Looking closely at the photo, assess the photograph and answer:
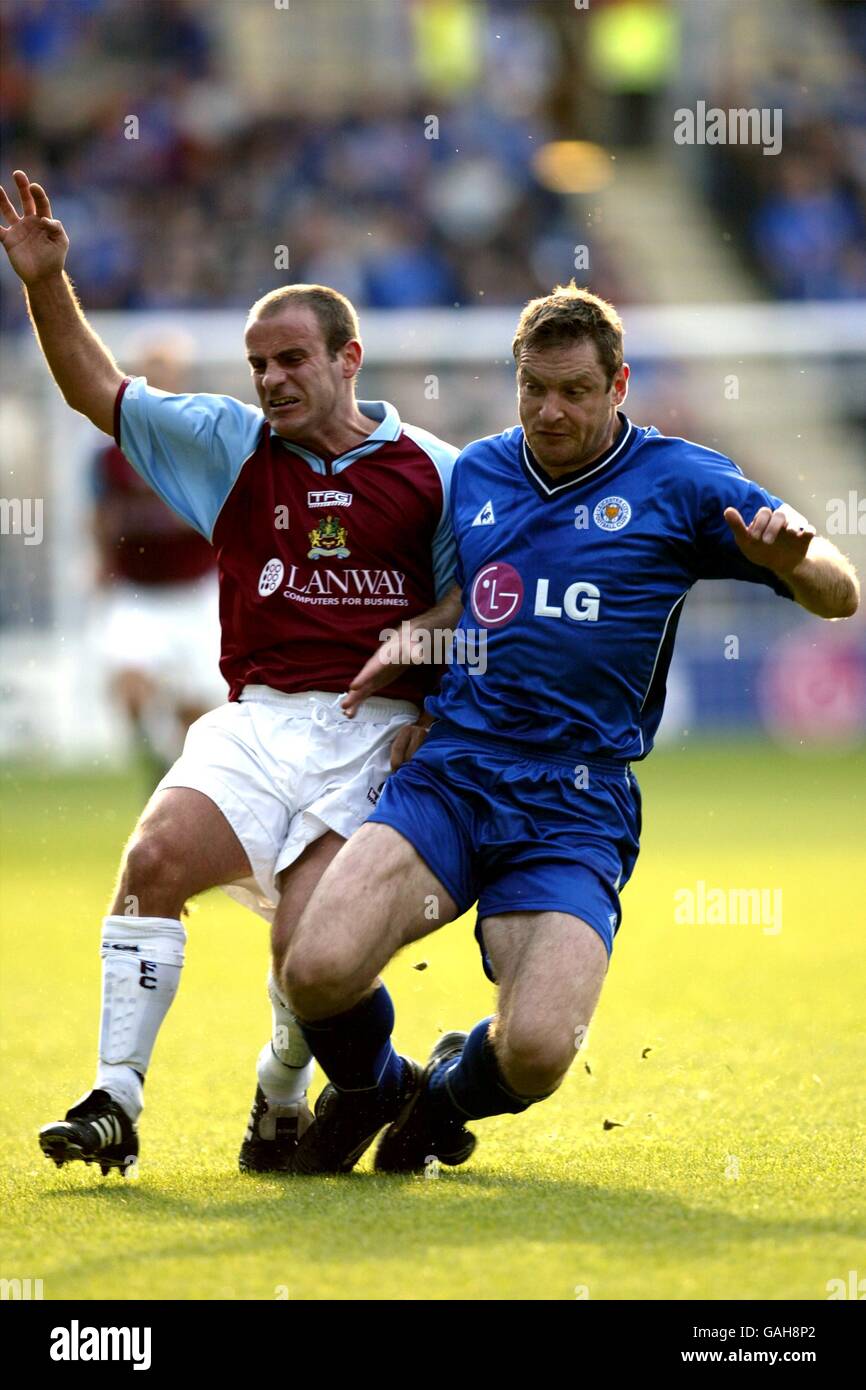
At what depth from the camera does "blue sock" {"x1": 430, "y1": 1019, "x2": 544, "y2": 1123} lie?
4.80 metres

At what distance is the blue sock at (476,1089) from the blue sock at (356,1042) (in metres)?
0.17

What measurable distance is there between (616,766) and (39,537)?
41.2 ft

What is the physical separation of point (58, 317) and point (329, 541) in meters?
0.92

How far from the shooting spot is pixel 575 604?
4.98 m

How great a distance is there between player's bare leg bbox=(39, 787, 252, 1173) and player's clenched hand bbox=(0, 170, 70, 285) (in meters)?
1.45

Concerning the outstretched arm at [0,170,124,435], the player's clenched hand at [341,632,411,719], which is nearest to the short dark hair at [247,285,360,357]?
the outstretched arm at [0,170,124,435]

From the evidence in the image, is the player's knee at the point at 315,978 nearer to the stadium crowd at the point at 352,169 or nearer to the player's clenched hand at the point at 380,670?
the player's clenched hand at the point at 380,670

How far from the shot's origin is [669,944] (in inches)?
343

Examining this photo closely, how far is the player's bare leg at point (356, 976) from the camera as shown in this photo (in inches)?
185

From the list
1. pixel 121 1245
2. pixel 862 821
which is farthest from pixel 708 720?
pixel 121 1245

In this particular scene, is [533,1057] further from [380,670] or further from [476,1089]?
[380,670]

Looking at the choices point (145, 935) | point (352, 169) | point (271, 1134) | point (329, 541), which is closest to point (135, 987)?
point (145, 935)

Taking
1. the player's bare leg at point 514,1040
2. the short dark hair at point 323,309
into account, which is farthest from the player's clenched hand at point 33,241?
the player's bare leg at point 514,1040
